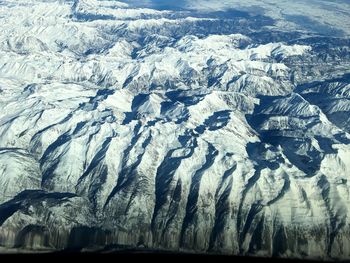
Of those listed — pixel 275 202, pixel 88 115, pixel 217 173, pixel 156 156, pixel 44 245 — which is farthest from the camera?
pixel 88 115

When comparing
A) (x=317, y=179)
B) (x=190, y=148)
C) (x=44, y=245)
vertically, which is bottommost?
(x=44, y=245)

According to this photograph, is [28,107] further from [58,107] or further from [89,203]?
[89,203]

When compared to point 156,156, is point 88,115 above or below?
above

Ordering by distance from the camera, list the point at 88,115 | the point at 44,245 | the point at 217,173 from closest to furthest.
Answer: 1. the point at 44,245
2. the point at 217,173
3. the point at 88,115

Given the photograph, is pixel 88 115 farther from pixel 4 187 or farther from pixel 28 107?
pixel 4 187

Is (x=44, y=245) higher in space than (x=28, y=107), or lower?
lower

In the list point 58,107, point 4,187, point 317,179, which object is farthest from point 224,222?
point 58,107

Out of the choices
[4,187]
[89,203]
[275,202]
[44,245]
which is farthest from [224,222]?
[4,187]

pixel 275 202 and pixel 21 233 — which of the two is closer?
pixel 21 233

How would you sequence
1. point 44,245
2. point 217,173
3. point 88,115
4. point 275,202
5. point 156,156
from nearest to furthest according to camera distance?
1. point 44,245
2. point 275,202
3. point 217,173
4. point 156,156
5. point 88,115
